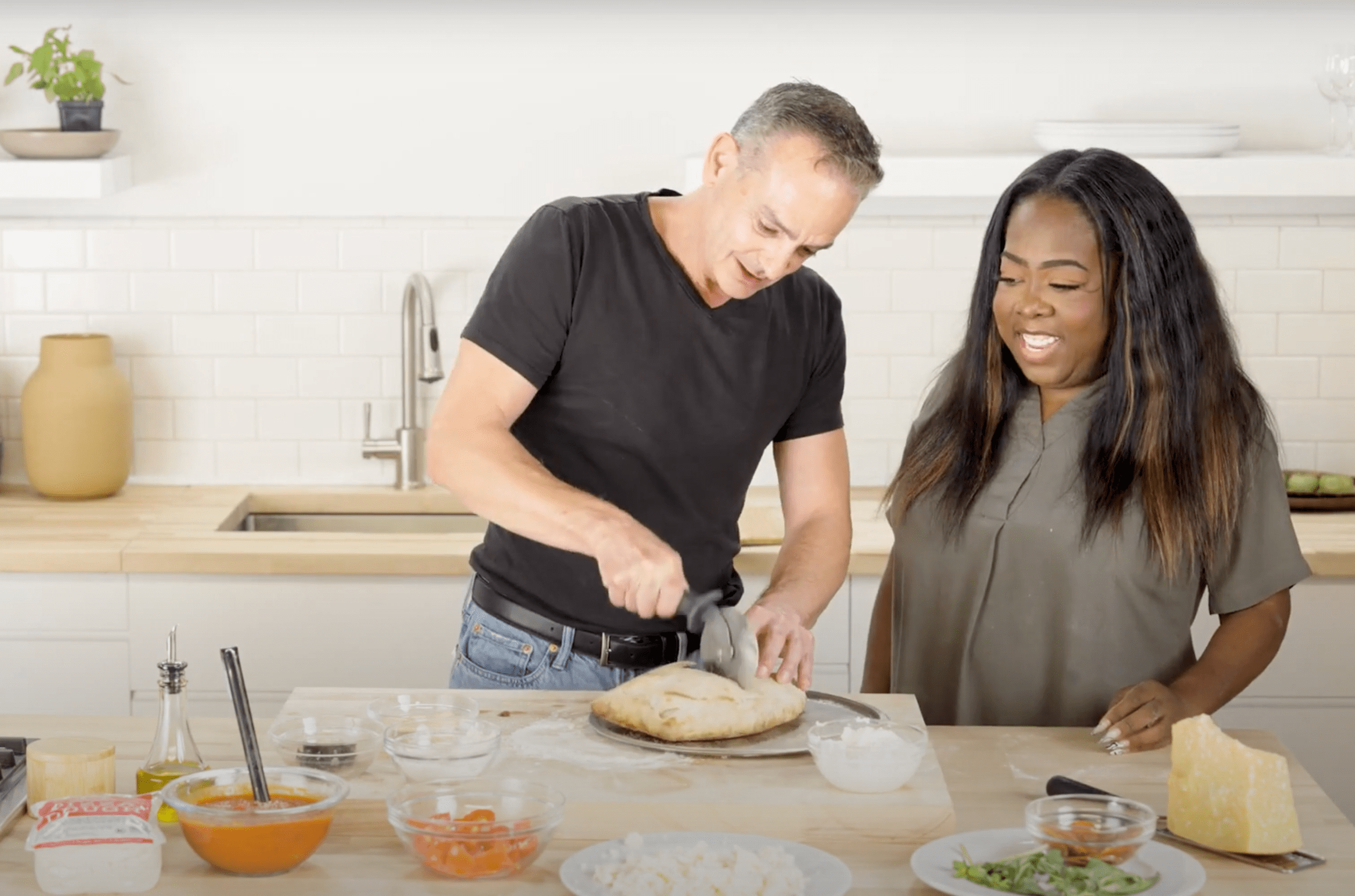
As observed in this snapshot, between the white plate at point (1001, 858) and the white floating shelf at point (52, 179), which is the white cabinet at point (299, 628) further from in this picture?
the white plate at point (1001, 858)

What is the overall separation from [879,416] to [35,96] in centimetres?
207

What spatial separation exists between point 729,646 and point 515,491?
0.33 meters

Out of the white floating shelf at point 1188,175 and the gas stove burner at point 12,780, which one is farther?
the white floating shelf at point 1188,175

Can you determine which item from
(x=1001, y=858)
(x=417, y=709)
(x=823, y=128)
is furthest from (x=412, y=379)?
(x=1001, y=858)

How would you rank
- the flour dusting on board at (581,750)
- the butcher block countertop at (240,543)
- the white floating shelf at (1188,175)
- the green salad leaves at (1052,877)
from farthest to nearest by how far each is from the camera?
the white floating shelf at (1188,175) → the butcher block countertop at (240,543) → the flour dusting on board at (581,750) → the green salad leaves at (1052,877)

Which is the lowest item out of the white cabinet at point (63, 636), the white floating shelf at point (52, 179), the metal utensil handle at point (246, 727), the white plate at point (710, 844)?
the white cabinet at point (63, 636)

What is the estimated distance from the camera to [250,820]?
5.22ft

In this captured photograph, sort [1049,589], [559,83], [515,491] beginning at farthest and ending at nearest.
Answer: [559,83] < [1049,589] < [515,491]

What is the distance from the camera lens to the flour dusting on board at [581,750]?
1852mm

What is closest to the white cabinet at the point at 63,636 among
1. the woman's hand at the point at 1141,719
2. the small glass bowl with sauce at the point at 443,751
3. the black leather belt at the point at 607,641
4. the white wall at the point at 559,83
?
the white wall at the point at 559,83

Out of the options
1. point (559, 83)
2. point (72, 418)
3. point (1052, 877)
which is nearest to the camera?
point (1052, 877)

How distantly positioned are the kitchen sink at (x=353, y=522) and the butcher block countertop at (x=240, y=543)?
0.10 meters

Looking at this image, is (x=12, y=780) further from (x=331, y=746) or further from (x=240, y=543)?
(x=240, y=543)

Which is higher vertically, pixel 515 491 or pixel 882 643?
pixel 515 491
